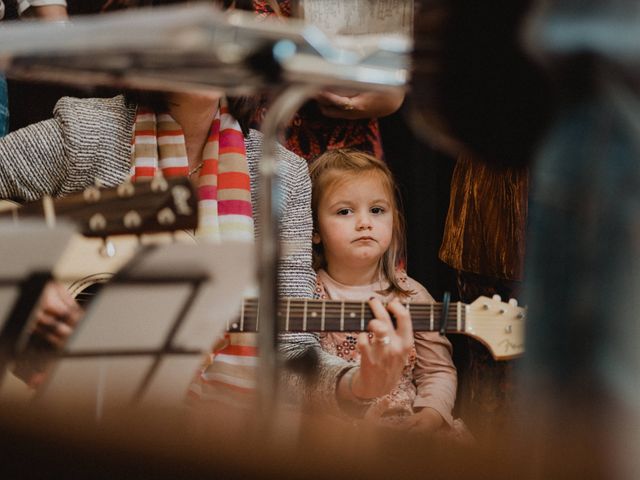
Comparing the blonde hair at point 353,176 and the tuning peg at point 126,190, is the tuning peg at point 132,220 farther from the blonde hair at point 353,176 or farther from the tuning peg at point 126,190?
the blonde hair at point 353,176

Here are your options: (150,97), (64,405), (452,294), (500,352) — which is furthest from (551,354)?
(452,294)

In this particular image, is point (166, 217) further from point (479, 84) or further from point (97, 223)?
point (479, 84)

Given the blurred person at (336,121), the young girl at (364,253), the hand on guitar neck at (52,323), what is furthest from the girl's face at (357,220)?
the hand on guitar neck at (52,323)

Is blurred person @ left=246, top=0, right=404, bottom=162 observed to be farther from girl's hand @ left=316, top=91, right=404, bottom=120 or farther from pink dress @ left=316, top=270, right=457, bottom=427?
pink dress @ left=316, top=270, right=457, bottom=427

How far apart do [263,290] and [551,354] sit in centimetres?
20

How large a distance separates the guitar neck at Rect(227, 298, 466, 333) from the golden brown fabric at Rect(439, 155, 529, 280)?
0.30m

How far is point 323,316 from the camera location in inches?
57.5

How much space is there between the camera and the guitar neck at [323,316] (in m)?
1.43

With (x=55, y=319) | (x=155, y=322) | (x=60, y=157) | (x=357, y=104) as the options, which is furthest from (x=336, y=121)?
(x=155, y=322)

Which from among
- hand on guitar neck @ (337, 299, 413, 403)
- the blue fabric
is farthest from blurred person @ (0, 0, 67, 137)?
hand on guitar neck @ (337, 299, 413, 403)

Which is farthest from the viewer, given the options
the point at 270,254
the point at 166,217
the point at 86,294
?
the point at 86,294

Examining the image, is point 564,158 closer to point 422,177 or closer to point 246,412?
point 246,412

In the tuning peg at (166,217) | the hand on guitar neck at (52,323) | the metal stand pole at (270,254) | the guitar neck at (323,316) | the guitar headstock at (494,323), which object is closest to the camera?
the metal stand pole at (270,254)

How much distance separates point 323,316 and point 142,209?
781 millimetres
